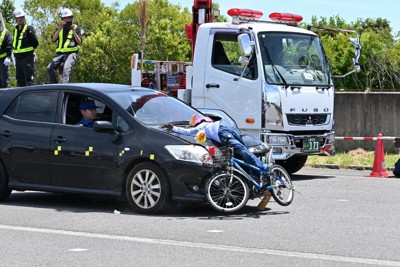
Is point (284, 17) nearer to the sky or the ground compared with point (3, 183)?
nearer to the sky

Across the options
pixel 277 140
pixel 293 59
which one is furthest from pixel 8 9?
pixel 277 140

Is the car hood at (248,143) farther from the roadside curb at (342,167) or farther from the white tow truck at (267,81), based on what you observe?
the roadside curb at (342,167)

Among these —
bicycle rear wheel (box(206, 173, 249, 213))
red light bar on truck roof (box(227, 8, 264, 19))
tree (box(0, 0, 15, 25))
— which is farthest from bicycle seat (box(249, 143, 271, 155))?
tree (box(0, 0, 15, 25))

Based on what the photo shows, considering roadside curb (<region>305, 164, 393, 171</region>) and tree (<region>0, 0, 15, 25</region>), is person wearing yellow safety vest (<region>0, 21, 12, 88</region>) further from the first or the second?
tree (<region>0, 0, 15, 25</region>)

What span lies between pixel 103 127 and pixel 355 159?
32.5 feet

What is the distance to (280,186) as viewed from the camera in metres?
11.7

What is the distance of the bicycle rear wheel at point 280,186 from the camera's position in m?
11.6

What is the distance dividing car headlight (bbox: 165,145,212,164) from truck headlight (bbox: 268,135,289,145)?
5.13m

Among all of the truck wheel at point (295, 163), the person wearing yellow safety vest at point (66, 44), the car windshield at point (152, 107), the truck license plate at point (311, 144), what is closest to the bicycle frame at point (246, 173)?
the car windshield at point (152, 107)

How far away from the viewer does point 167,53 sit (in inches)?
2603

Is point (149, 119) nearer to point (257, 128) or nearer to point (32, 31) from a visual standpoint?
point (257, 128)

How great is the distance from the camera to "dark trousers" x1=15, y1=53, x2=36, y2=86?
1888cm

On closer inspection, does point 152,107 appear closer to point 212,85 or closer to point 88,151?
point 88,151

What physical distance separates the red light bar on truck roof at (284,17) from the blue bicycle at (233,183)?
23.0 ft
